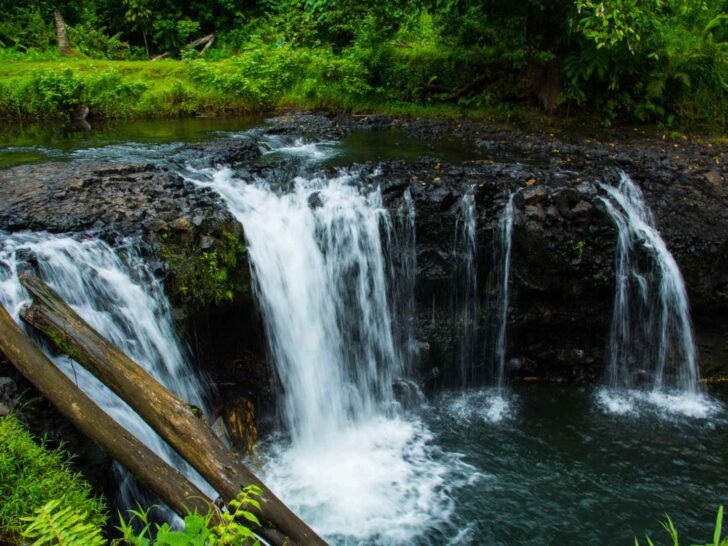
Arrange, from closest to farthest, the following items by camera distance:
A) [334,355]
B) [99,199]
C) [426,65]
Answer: [99,199]
[334,355]
[426,65]

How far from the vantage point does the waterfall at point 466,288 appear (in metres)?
7.19

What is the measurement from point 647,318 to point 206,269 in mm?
5608

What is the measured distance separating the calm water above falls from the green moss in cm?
38

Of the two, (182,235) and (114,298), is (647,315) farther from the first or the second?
(114,298)

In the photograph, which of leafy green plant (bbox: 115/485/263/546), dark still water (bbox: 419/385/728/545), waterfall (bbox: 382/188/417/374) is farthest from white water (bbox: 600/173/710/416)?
leafy green plant (bbox: 115/485/263/546)

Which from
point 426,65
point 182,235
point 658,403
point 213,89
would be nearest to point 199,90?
point 213,89

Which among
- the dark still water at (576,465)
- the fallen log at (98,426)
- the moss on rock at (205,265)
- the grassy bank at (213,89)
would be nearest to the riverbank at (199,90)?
the grassy bank at (213,89)

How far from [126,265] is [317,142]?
542 centimetres

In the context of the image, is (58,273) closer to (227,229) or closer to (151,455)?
(227,229)

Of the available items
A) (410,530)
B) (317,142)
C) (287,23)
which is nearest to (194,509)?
(410,530)

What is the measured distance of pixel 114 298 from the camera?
511 centimetres

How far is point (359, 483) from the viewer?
18.3 feet

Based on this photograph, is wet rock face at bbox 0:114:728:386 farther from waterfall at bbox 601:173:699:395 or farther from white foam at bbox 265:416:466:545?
white foam at bbox 265:416:466:545

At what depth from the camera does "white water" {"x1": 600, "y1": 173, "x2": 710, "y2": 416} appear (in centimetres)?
723
